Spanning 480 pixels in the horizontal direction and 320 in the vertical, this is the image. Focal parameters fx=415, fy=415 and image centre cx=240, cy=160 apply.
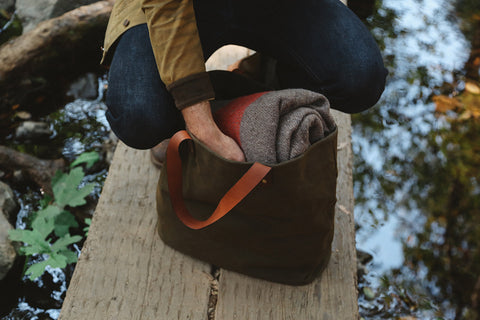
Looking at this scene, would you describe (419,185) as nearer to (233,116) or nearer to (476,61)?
(476,61)

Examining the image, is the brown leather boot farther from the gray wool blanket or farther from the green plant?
the gray wool blanket

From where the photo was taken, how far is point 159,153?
5.47 ft

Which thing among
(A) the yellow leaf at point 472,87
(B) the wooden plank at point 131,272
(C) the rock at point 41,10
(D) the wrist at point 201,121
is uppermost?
(D) the wrist at point 201,121

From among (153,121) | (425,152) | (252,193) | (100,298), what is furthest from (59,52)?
(425,152)

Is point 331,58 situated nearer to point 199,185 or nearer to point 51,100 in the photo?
point 199,185

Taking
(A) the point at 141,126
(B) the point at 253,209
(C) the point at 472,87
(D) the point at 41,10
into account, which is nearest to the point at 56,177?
(A) the point at 141,126

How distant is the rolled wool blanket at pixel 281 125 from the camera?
1119 mm

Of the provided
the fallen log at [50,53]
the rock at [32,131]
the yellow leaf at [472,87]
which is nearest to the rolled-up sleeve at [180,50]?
the rock at [32,131]

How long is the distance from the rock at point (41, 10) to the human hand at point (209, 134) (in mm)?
2261

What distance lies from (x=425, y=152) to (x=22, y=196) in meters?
2.28

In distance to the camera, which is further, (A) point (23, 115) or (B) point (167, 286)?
(A) point (23, 115)

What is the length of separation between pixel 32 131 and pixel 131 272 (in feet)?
4.64

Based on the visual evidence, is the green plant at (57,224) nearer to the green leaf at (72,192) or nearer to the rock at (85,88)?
the green leaf at (72,192)

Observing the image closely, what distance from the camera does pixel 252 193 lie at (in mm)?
1139
